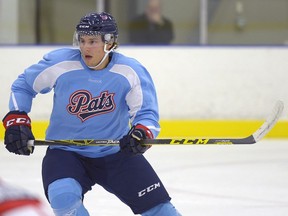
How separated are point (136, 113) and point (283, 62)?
4.51 metres

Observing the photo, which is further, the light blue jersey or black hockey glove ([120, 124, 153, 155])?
the light blue jersey

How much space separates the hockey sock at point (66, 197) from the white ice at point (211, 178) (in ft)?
4.02

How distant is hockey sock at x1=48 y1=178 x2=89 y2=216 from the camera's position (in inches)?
102

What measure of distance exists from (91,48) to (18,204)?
1.69m

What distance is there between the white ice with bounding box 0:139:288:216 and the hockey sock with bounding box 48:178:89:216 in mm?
1225

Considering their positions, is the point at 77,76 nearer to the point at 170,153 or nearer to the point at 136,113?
the point at 136,113

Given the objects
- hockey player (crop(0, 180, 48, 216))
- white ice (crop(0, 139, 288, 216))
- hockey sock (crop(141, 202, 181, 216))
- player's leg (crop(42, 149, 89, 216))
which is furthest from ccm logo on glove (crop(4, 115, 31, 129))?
hockey player (crop(0, 180, 48, 216))

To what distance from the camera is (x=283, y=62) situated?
281 inches

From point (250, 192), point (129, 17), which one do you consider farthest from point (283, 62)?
point (250, 192)

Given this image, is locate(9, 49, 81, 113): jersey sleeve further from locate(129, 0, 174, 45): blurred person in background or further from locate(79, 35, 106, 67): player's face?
locate(129, 0, 174, 45): blurred person in background

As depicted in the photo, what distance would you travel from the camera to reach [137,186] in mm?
2746

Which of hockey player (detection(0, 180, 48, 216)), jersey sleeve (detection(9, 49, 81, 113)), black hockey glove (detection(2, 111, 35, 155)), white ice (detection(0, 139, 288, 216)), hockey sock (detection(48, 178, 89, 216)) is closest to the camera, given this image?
hockey player (detection(0, 180, 48, 216))

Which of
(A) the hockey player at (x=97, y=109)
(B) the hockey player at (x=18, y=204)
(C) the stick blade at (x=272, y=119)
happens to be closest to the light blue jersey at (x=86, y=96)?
(A) the hockey player at (x=97, y=109)

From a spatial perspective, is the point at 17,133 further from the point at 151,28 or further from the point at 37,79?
the point at 151,28
